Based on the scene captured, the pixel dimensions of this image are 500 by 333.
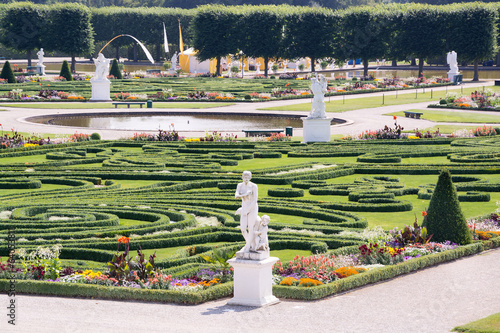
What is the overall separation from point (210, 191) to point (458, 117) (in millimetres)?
25626

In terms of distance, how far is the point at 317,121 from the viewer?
34281 mm

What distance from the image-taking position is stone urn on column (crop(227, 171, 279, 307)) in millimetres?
12891

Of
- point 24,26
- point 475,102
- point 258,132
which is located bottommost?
point 258,132

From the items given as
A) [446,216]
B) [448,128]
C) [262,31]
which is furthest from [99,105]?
[446,216]

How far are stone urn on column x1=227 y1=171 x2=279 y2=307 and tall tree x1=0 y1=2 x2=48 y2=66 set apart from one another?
74448 mm

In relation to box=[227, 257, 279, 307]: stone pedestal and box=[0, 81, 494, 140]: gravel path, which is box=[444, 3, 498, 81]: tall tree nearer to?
box=[0, 81, 494, 140]: gravel path

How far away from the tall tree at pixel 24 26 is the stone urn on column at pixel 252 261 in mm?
74448

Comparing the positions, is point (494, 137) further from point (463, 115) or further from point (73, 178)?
point (73, 178)

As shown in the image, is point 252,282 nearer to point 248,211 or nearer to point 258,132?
point 248,211

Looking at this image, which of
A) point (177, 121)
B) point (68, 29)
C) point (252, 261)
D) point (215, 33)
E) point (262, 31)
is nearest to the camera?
point (252, 261)

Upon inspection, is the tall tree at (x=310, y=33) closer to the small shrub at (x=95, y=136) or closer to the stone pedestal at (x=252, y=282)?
the small shrub at (x=95, y=136)

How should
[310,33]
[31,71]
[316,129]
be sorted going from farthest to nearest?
[310,33]
[31,71]
[316,129]

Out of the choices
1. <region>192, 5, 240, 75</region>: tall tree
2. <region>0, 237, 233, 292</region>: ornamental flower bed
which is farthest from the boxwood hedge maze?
<region>192, 5, 240, 75</region>: tall tree

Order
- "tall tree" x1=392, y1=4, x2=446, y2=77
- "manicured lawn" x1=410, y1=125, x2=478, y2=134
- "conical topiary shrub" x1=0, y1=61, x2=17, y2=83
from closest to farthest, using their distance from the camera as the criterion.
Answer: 1. "manicured lawn" x1=410, y1=125, x2=478, y2=134
2. "conical topiary shrub" x1=0, y1=61, x2=17, y2=83
3. "tall tree" x1=392, y1=4, x2=446, y2=77
